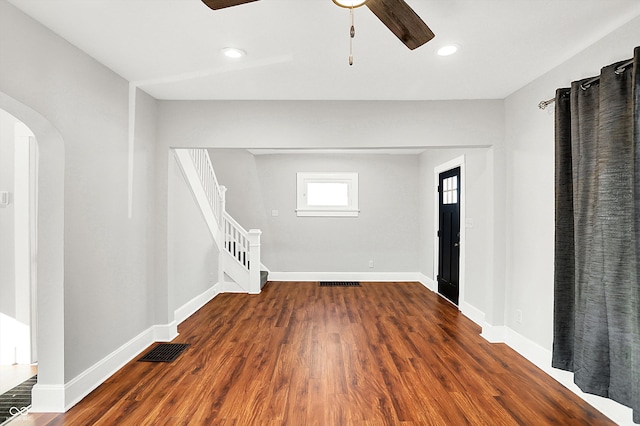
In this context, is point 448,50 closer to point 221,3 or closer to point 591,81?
point 591,81

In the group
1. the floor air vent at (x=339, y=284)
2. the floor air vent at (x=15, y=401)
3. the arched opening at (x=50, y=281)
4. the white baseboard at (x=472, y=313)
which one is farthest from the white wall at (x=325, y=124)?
the floor air vent at (x=339, y=284)

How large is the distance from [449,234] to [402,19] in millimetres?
4190

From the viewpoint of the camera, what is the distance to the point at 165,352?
3289 millimetres

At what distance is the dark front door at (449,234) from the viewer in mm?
4969

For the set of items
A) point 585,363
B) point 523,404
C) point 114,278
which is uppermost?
point 114,278

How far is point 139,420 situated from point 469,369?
2508 millimetres

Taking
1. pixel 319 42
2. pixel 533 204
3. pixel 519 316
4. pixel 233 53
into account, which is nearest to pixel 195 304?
pixel 233 53

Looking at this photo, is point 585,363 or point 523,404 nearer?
point 585,363

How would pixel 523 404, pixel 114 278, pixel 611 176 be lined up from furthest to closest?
pixel 114 278
pixel 523 404
pixel 611 176

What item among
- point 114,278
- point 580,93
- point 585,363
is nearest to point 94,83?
point 114,278

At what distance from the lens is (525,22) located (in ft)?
7.09

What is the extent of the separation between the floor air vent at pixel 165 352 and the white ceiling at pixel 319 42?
8.12 feet

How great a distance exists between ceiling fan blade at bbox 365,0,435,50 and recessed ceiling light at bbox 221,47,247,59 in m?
1.33

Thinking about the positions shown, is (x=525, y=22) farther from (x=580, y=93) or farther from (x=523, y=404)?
(x=523, y=404)
